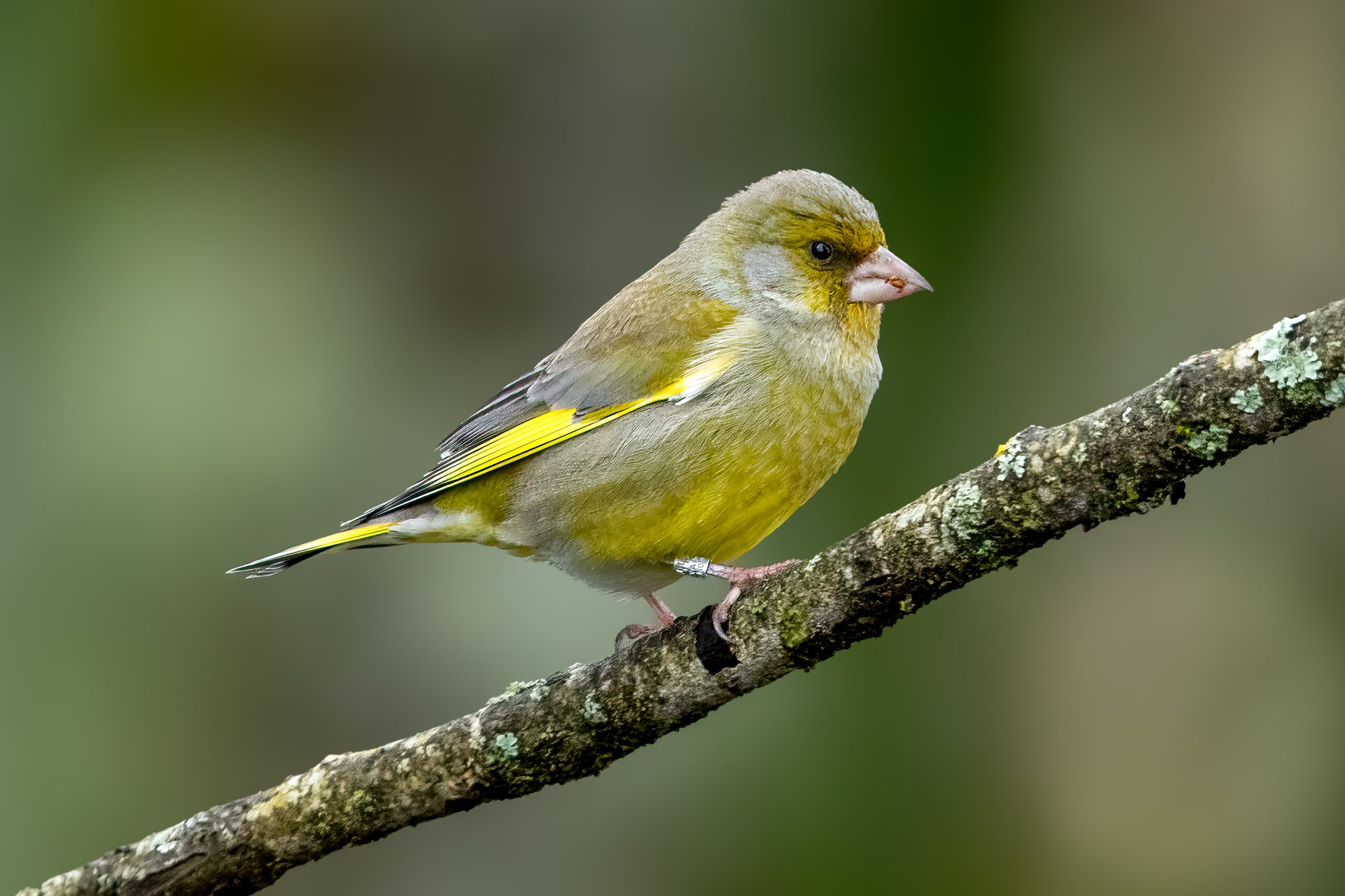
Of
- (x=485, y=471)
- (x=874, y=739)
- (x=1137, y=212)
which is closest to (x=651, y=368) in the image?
(x=485, y=471)

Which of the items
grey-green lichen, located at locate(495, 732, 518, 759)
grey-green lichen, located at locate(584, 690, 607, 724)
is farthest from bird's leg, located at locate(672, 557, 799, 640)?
grey-green lichen, located at locate(495, 732, 518, 759)

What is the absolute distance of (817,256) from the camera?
13.0ft

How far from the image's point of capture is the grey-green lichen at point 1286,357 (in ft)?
6.82

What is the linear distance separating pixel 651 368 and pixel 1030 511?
5.56ft

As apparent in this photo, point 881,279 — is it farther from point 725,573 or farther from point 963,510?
point 963,510

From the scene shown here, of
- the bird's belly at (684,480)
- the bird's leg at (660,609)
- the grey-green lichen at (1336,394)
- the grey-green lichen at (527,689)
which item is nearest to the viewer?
the grey-green lichen at (1336,394)

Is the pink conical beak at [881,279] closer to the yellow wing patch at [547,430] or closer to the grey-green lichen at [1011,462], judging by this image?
the yellow wing patch at [547,430]

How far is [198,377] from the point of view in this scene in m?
6.22

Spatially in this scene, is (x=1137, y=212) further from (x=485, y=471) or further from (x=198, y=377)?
(x=198, y=377)

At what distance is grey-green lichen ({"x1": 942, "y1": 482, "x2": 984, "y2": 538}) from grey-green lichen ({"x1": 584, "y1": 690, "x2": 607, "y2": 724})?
1131mm

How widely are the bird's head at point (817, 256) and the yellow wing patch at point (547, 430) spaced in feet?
1.30

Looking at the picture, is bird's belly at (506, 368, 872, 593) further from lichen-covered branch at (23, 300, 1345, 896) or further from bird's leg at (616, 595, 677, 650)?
lichen-covered branch at (23, 300, 1345, 896)

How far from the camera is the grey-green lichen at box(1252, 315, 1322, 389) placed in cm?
208

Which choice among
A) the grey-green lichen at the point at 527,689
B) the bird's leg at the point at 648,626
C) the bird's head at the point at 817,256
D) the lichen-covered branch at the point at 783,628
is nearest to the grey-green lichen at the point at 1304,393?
the lichen-covered branch at the point at 783,628
